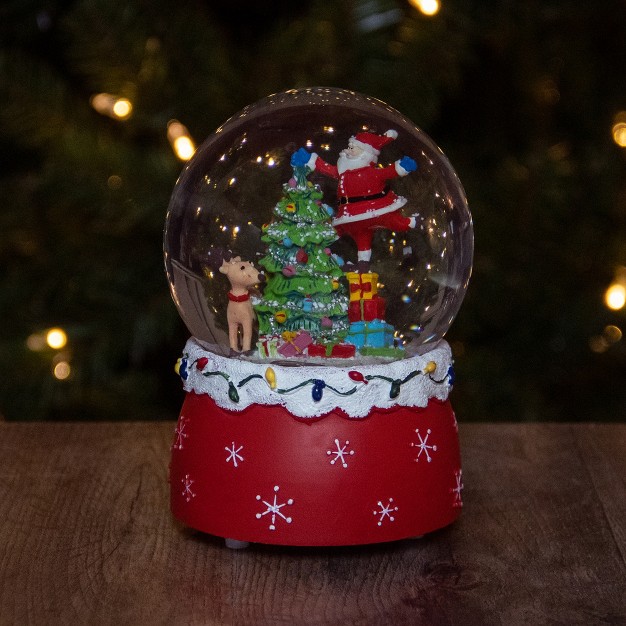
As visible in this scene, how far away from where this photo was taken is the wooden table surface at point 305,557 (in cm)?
80

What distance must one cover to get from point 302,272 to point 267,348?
2.8 inches

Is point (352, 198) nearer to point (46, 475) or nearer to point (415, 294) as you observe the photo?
point (415, 294)

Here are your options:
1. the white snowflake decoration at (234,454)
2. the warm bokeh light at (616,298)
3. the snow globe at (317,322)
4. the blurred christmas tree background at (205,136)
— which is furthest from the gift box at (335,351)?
the warm bokeh light at (616,298)

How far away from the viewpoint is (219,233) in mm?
986

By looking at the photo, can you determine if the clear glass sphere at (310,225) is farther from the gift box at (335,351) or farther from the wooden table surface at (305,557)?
the wooden table surface at (305,557)

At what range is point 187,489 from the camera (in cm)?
96

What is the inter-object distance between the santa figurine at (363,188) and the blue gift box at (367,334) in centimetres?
5

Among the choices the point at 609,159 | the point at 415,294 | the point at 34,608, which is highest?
the point at 609,159

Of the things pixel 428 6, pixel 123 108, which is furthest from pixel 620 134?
pixel 123 108

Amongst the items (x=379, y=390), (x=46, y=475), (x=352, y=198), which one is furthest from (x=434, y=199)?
(x=46, y=475)

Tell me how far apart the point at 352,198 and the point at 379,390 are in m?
0.17

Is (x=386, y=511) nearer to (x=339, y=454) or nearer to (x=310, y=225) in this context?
(x=339, y=454)

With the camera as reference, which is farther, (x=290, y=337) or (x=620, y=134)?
(x=620, y=134)

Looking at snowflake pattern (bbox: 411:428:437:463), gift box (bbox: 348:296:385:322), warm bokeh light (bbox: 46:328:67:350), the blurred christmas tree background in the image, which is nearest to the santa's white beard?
gift box (bbox: 348:296:385:322)
